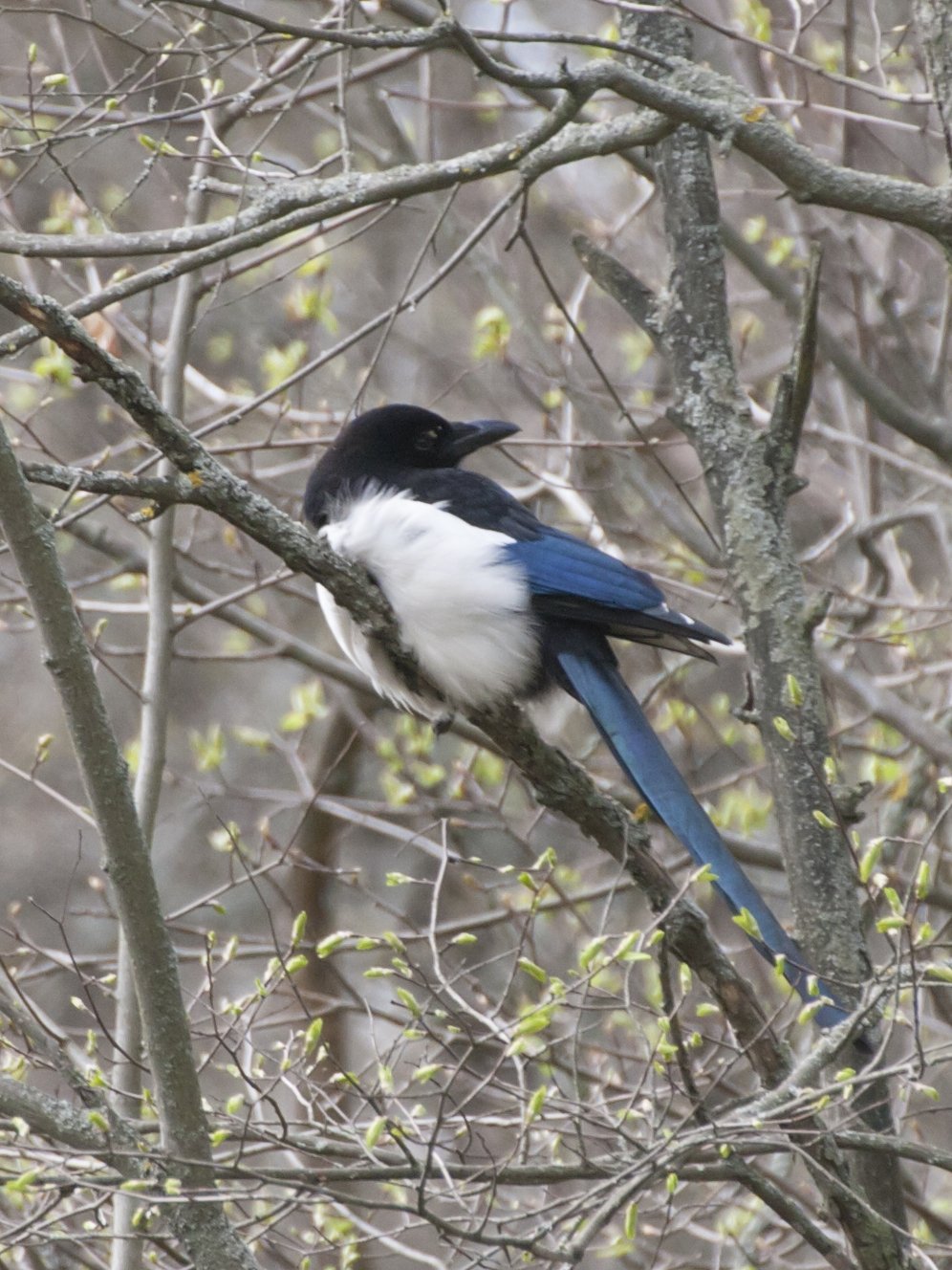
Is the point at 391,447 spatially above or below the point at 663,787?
above

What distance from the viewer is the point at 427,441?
394 centimetres

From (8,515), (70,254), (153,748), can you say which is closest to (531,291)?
(153,748)

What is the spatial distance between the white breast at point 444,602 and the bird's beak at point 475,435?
527 mm

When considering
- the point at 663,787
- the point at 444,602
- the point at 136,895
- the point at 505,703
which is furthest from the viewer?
the point at 444,602

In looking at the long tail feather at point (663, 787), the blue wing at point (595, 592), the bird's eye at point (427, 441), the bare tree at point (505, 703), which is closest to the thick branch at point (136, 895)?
the bare tree at point (505, 703)

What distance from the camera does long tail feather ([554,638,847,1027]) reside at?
9.28 ft

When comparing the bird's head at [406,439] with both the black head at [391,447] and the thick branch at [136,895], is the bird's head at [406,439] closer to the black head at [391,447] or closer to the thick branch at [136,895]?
the black head at [391,447]

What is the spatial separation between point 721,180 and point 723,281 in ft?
8.96

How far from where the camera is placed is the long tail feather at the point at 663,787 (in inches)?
111

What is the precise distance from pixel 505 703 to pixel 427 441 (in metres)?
0.98

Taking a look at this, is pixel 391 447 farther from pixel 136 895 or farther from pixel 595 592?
pixel 136 895

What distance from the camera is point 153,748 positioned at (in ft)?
11.5

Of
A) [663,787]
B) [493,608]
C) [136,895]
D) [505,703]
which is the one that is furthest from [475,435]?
[136,895]

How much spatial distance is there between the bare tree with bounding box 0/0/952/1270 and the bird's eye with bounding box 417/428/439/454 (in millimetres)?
342
